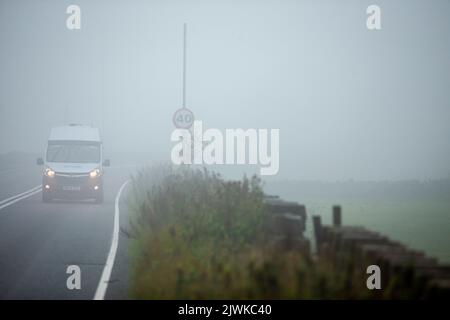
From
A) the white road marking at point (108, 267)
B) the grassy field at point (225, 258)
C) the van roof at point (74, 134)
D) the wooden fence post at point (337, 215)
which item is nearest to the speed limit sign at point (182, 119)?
the van roof at point (74, 134)

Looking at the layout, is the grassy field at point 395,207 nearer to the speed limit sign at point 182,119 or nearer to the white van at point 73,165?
the speed limit sign at point 182,119

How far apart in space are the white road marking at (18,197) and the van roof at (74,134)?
9.15 feet

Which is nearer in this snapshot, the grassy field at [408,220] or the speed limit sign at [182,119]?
the grassy field at [408,220]

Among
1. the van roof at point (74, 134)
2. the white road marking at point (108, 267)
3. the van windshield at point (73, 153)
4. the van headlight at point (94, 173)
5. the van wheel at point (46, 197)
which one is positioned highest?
the van roof at point (74, 134)

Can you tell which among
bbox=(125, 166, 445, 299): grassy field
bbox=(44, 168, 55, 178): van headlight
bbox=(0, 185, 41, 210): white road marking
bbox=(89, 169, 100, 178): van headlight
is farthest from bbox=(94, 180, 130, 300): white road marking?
bbox=(0, 185, 41, 210): white road marking

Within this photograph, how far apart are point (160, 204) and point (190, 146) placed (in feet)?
33.2

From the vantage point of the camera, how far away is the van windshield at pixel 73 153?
24.1m

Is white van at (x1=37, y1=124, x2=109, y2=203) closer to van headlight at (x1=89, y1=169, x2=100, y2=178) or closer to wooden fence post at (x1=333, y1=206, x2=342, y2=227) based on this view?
van headlight at (x1=89, y1=169, x2=100, y2=178)

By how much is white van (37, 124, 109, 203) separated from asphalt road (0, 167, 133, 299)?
50 cm

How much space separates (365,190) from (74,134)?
11.0 meters

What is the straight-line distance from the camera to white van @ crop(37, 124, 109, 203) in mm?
23531

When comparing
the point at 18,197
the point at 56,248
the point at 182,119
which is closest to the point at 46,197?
the point at 18,197
